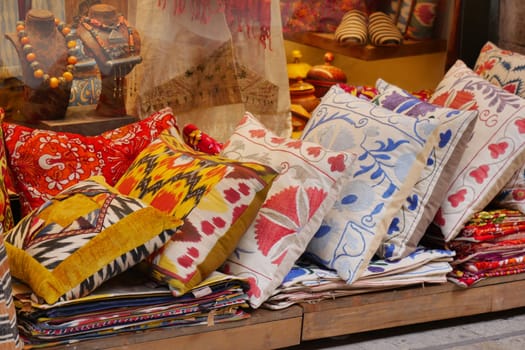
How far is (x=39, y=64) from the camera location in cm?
260

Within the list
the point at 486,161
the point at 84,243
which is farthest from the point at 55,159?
the point at 486,161

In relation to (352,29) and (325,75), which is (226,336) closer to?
(325,75)

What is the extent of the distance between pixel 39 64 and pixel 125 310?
3.12ft

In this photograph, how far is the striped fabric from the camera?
177cm

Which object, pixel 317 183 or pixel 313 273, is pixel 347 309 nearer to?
pixel 313 273

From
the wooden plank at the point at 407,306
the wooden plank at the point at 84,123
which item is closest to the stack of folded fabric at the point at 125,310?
the wooden plank at the point at 407,306

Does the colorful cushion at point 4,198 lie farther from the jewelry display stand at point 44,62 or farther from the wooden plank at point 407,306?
the wooden plank at point 407,306

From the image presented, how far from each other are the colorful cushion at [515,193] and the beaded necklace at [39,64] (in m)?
1.38

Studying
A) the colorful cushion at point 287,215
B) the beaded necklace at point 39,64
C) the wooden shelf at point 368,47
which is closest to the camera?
the colorful cushion at point 287,215

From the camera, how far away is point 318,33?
9.78 ft

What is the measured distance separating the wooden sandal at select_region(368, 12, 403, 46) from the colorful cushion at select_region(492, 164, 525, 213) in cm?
76

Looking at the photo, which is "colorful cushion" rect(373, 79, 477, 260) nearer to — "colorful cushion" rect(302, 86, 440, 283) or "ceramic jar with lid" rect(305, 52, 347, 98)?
"colorful cushion" rect(302, 86, 440, 283)

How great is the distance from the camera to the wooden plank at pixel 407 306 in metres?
2.26

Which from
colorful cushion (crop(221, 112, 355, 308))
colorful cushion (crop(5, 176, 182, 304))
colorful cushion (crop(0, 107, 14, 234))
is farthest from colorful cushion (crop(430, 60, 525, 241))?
colorful cushion (crop(0, 107, 14, 234))
